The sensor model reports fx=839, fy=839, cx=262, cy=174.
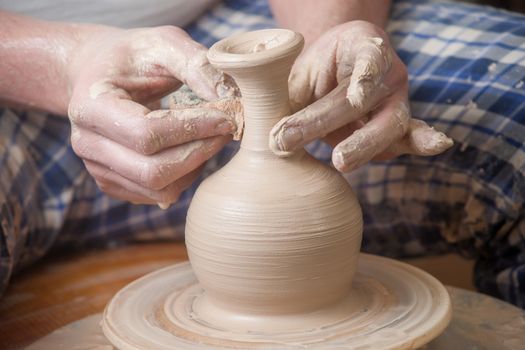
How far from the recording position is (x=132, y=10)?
192cm

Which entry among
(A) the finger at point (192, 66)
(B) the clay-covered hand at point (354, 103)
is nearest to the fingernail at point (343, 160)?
(B) the clay-covered hand at point (354, 103)

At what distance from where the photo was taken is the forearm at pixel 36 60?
1.58 metres

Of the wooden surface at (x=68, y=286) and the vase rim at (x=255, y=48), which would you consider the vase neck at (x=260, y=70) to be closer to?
the vase rim at (x=255, y=48)

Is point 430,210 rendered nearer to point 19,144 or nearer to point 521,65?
point 521,65

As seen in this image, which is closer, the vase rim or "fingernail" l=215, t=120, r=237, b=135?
the vase rim

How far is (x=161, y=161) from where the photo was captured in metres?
1.31

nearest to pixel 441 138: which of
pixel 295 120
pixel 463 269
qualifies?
pixel 295 120

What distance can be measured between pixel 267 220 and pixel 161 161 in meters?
0.21

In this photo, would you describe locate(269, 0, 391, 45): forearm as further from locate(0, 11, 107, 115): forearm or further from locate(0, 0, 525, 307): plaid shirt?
locate(0, 11, 107, 115): forearm

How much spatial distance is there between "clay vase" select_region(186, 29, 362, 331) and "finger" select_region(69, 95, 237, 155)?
53 mm

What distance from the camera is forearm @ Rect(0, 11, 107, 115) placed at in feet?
5.18

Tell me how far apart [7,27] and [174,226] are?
2.01 ft

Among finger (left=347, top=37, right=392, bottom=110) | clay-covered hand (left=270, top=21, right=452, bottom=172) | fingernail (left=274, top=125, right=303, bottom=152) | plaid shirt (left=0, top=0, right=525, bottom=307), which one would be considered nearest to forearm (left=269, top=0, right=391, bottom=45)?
plaid shirt (left=0, top=0, right=525, bottom=307)

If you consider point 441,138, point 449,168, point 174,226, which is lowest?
point 174,226
